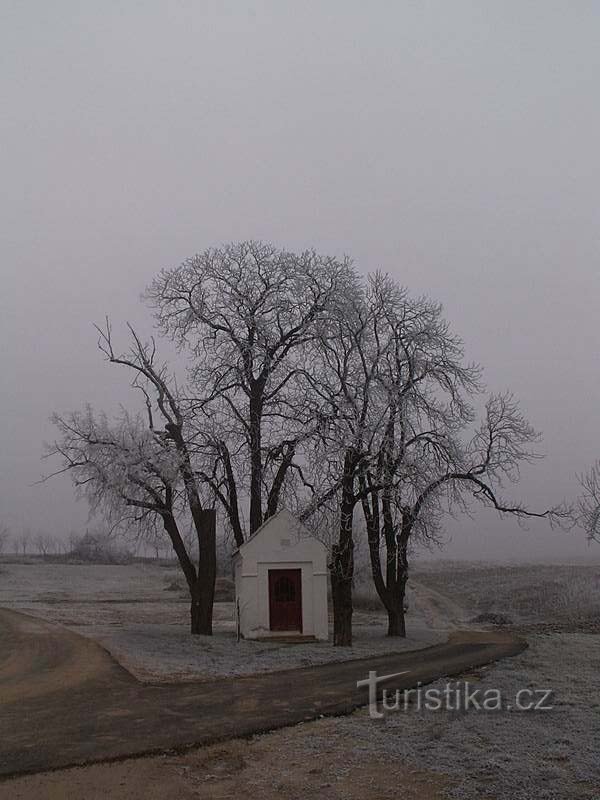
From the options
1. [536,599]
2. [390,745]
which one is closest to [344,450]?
[390,745]

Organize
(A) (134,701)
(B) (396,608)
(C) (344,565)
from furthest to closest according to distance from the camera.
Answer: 1. (B) (396,608)
2. (C) (344,565)
3. (A) (134,701)

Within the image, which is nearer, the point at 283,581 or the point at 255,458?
the point at 283,581

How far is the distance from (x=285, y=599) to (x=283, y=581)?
59cm

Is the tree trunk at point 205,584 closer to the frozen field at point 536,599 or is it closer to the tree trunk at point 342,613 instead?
the tree trunk at point 342,613

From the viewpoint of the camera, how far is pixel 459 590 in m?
54.2

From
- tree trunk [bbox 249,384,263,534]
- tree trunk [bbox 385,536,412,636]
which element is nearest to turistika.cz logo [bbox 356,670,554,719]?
tree trunk [bbox 385,536,412,636]

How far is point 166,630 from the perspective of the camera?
26.7m

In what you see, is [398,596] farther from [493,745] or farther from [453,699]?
[493,745]

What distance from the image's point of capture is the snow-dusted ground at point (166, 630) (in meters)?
18.5

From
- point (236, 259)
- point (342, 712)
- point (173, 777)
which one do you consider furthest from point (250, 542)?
point (173, 777)

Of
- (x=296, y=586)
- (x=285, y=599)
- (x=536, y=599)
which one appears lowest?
(x=536, y=599)

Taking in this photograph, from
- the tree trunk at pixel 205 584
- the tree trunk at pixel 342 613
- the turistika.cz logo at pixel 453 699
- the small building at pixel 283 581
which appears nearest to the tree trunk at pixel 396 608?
the small building at pixel 283 581

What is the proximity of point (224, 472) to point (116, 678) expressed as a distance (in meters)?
12.1

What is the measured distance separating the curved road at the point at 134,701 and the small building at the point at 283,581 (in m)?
4.66
